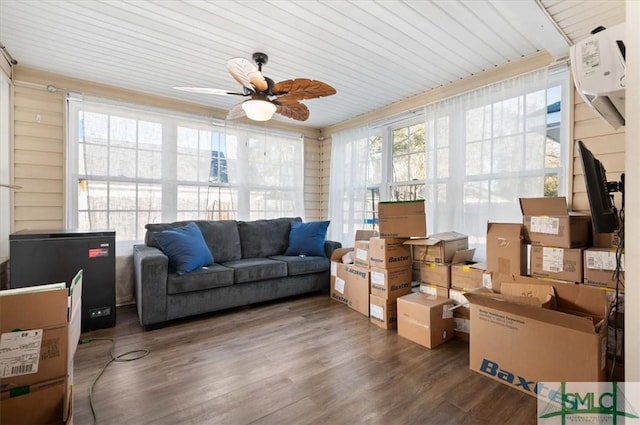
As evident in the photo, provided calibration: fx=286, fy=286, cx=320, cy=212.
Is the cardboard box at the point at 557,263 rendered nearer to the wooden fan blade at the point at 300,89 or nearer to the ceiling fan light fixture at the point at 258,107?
the wooden fan blade at the point at 300,89

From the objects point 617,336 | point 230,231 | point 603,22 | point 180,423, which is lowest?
point 180,423

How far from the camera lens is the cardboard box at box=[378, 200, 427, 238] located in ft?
8.86

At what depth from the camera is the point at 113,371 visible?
189 cm

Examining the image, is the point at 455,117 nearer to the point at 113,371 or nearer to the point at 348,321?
the point at 348,321

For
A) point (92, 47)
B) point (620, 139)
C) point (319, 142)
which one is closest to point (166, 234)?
point (92, 47)

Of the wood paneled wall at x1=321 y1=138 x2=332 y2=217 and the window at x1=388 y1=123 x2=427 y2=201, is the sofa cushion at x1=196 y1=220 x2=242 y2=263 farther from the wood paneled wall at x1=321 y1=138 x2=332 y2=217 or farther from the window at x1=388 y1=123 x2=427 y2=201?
the window at x1=388 y1=123 x2=427 y2=201

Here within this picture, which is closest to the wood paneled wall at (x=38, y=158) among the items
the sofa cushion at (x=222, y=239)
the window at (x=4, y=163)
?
the window at (x=4, y=163)

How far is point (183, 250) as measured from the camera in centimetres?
282

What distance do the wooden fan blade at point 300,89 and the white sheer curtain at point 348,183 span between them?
1.88 meters

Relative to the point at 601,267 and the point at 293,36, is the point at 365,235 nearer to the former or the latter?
the point at 601,267

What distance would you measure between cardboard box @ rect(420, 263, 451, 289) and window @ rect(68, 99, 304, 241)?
97.3 inches

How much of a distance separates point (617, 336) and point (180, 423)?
2584mm

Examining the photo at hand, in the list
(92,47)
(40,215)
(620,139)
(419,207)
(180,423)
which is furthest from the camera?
(40,215)

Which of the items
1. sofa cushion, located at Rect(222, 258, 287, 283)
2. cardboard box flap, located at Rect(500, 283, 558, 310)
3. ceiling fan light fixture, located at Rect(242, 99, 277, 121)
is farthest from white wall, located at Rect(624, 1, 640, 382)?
sofa cushion, located at Rect(222, 258, 287, 283)
